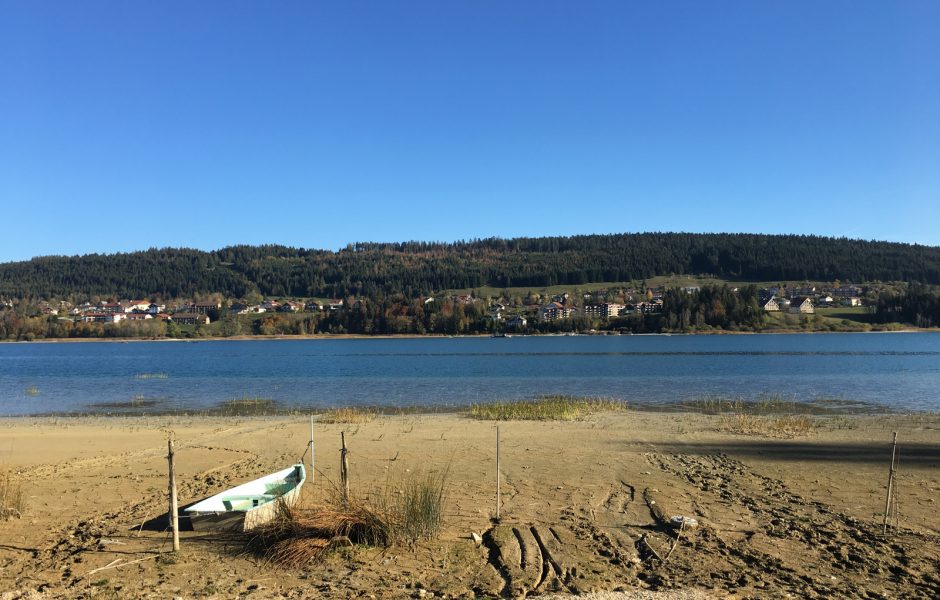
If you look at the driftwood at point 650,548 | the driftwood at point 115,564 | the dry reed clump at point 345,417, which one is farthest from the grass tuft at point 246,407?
the driftwood at point 650,548

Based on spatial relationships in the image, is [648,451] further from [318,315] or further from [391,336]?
[318,315]

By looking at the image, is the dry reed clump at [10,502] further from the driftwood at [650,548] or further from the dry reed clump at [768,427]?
the dry reed clump at [768,427]

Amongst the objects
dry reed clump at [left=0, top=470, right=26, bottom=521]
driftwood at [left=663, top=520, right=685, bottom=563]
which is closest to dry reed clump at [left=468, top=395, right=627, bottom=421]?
driftwood at [left=663, top=520, right=685, bottom=563]

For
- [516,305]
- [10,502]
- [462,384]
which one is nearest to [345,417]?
[10,502]

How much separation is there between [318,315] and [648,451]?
518ft

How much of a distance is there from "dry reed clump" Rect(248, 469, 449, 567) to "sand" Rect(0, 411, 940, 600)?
199mm

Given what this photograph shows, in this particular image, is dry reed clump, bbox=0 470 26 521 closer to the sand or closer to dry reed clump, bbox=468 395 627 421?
the sand

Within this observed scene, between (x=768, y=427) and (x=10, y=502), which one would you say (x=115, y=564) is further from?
(x=768, y=427)

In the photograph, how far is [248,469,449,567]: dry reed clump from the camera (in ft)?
27.9

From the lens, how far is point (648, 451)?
16.9m

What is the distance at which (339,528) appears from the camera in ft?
28.6

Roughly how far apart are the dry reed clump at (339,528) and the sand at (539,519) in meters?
0.20

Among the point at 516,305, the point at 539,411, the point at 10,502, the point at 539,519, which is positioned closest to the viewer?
the point at 539,519

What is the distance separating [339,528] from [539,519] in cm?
310
